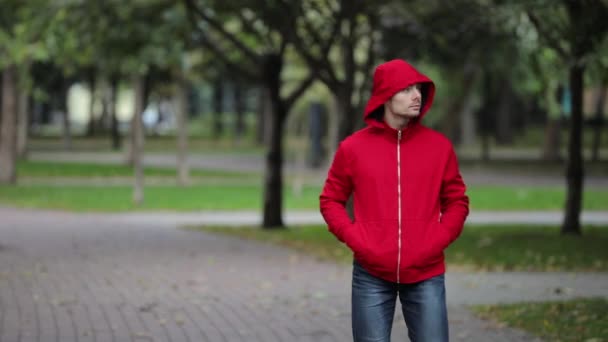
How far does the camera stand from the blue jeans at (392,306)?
5164 millimetres

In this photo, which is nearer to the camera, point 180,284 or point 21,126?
point 180,284

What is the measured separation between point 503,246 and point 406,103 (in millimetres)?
11051

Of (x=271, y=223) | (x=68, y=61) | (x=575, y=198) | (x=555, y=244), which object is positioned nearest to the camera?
(x=555, y=244)

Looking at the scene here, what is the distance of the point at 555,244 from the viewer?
15.8 metres

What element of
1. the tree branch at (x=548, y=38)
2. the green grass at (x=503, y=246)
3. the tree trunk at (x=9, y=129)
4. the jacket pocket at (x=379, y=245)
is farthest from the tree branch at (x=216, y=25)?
the jacket pocket at (x=379, y=245)

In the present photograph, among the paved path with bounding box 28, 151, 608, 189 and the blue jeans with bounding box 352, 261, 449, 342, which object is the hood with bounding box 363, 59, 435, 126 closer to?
the blue jeans with bounding box 352, 261, 449, 342

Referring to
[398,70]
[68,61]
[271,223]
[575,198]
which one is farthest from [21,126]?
[398,70]

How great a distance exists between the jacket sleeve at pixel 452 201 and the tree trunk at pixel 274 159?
14.3 meters

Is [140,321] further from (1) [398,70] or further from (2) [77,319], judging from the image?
(1) [398,70]

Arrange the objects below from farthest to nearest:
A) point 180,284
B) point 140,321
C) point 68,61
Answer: point 68,61, point 180,284, point 140,321

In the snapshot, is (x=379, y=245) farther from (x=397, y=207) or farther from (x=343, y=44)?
(x=343, y=44)

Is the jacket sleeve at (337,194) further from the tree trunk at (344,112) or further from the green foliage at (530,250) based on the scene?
the tree trunk at (344,112)

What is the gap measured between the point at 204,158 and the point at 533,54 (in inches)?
1371

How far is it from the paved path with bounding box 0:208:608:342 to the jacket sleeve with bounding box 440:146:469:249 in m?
3.41
